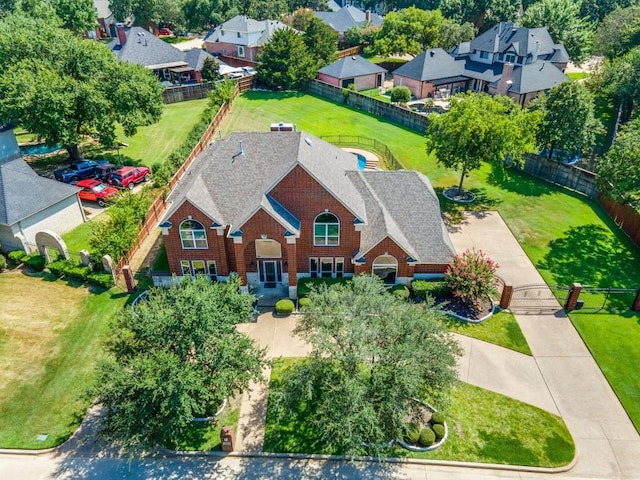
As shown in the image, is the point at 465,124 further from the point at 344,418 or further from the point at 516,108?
the point at 344,418

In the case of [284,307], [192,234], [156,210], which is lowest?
[284,307]

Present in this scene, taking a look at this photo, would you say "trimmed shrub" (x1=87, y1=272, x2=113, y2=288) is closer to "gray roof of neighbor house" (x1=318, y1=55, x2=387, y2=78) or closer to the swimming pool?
the swimming pool

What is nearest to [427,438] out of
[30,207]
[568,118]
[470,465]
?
Result: [470,465]

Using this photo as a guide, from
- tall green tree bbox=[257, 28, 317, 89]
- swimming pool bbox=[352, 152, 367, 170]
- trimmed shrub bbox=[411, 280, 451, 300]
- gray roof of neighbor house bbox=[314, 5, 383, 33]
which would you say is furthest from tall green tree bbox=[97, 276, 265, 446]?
gray roof of neighbor house bbox=[314, 5, 383, 33]

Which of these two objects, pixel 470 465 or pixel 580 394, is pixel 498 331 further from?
pixel 470 465

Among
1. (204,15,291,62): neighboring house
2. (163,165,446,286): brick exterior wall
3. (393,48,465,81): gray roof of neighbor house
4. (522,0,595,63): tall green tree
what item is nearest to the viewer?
(163,165,446,286): brick exterior wall

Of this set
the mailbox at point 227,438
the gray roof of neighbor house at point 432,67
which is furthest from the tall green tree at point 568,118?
the mailbox at point 227,438
